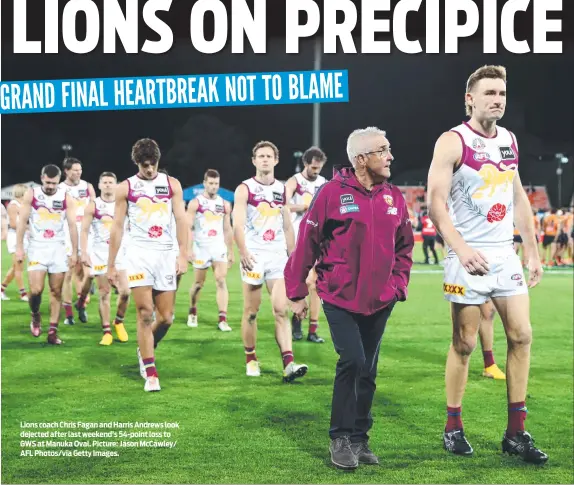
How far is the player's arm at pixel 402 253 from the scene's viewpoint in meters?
4.92

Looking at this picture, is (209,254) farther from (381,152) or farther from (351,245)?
(381,152)

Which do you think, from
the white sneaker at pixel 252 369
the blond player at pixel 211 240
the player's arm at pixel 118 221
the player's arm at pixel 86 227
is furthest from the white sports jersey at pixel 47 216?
the white sneaker at pixel 252 369

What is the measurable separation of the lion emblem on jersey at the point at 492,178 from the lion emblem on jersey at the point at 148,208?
317cm

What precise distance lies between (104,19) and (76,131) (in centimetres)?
4021

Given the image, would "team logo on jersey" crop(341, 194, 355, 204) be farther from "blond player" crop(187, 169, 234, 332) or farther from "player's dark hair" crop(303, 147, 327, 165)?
"blond player" crop(187, 169, 234, 332)

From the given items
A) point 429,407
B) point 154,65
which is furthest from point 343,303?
point 154,65

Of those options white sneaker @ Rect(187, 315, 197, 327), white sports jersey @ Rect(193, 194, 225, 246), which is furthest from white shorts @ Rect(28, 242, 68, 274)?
white sports jersey @ Rect(193, 194, 225, 246)

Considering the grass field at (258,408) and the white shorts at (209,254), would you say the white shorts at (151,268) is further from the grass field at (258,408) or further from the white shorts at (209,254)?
the white shorts at (209,254)

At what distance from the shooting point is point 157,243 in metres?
7.05

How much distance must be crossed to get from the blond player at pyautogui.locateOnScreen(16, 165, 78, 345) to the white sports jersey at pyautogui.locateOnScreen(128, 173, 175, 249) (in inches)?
103

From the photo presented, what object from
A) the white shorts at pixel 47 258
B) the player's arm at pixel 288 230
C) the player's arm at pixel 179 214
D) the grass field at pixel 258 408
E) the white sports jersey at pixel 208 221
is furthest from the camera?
the white sports jersey at pixel 208 221

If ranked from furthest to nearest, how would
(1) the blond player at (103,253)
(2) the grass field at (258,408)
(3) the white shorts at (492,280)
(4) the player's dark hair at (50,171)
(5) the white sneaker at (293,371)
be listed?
1. (1) the blond player at (103,253)
2. (4) the player's dark hair at (50,171)
3. (5) the white sneaker at (293,371)
4. (3) the white shorts at (492,280)
5. (2) the grass field at (258,408)

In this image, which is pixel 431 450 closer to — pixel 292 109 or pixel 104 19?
pixel 104 19

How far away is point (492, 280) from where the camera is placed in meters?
4.92
